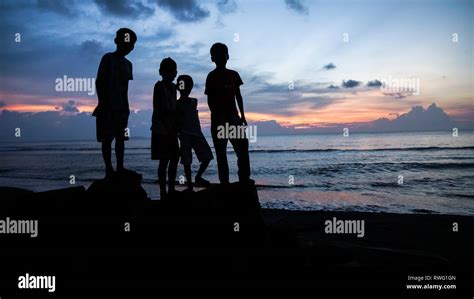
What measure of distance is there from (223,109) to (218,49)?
0.97 meters

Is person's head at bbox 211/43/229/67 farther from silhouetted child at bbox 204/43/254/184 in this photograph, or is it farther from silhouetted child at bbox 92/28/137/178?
silhouetted child at bbox 92/28/137/178

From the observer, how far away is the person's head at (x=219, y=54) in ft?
19.7

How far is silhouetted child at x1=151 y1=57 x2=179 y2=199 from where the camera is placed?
19.8 feet

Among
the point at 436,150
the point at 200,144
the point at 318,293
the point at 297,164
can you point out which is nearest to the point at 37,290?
the point at 318,293

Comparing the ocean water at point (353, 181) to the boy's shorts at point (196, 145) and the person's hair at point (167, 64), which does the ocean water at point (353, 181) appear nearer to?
the boy's shorts at point (196, 145)

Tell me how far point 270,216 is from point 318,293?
570 centimetres

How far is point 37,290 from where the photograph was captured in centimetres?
370

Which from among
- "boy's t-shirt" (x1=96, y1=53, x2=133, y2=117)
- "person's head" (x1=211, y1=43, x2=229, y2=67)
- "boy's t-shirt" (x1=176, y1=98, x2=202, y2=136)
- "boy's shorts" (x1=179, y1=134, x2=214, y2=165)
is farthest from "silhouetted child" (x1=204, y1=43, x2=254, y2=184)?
"boy's shorts" (x1=179, y1=134, x2=214, y2=165)

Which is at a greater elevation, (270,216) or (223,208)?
(223,208)

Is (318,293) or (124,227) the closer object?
(318,293)

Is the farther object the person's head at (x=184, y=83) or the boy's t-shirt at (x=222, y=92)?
the person's head at (x=184, y=83)

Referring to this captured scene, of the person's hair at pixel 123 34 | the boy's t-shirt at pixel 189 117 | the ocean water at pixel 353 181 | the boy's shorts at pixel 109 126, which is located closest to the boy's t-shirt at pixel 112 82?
the boy's shorts at pixel 109 126

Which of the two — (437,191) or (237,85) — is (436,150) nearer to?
(437,191)

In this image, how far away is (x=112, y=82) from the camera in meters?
5.91
